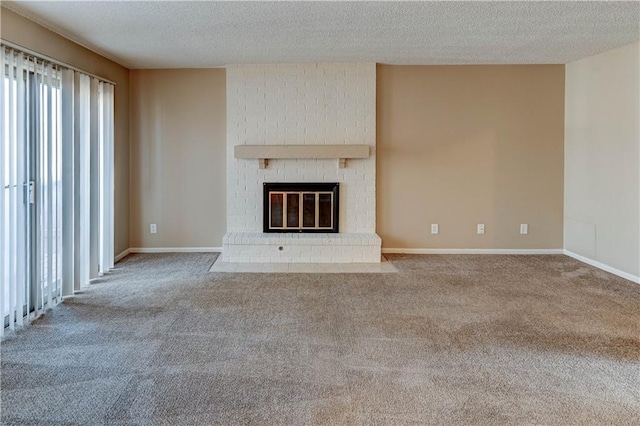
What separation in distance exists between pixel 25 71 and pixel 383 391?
333 centimetres

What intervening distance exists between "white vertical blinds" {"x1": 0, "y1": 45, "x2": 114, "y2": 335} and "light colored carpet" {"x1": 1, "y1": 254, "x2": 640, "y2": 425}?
26 cm

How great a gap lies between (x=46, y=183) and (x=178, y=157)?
232 cm

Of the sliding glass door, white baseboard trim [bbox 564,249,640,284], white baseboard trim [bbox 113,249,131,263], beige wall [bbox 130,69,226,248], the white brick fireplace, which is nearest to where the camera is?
the sliding glass door

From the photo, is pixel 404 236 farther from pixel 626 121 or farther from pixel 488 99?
pixel 626 121

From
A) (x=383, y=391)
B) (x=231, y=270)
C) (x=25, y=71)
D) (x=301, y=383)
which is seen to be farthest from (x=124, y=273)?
(x=383, y=391)

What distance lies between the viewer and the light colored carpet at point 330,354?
7.22ft

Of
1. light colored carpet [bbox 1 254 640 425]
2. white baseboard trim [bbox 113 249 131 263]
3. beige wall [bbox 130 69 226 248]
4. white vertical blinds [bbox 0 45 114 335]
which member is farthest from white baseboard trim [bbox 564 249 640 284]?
white baseboard trim [bbox 113 249 131 263]

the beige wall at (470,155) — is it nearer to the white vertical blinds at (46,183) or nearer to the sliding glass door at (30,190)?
the white vertical blinds at (46,183)

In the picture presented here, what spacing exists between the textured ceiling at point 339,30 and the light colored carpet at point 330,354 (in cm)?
231

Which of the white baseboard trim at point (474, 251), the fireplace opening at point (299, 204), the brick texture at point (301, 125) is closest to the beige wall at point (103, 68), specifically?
the brick texture at point (301, 125)

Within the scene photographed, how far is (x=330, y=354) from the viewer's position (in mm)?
2826

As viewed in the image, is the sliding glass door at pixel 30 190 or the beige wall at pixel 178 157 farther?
the beige wall at pixel 178 157

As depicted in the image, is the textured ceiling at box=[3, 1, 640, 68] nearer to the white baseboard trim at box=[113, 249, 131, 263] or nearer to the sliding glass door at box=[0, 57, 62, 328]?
the sliding glass door at box=[0, 57, 62, 328]

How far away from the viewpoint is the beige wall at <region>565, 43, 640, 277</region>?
4590 mm
